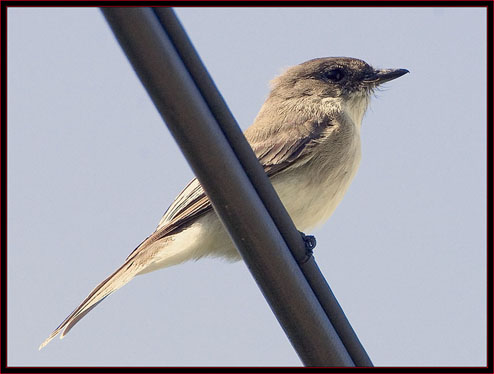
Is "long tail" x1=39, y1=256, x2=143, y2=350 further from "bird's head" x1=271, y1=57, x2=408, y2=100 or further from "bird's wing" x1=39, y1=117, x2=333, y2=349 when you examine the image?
"bird's head" x1=271, y1=57, x2=408, y2=100

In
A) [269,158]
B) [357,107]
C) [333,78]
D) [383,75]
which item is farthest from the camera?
[383,75]

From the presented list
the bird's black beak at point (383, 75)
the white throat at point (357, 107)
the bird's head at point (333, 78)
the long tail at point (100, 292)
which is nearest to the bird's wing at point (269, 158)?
the long tail at point (100, 292)

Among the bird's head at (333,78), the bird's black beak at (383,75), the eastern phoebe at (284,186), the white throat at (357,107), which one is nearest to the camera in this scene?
the eastern phoebe at (284,186)

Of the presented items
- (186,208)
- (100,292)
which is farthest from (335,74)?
(100,292)

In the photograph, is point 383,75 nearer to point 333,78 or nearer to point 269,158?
point 333,78

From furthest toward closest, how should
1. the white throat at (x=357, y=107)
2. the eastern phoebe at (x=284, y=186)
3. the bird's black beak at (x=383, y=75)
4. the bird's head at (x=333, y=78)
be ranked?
the bird's black beak at (x=383, y=75), the bird's head at (x=333, y=78), the white throat at (x=357, y=107), the eastern phoebe at (x=284, y=186)

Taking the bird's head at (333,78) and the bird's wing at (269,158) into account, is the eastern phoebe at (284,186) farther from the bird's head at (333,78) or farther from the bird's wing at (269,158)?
the bird's head at (333,78)

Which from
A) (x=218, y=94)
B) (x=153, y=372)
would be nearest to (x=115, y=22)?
(x=218, y=94)
